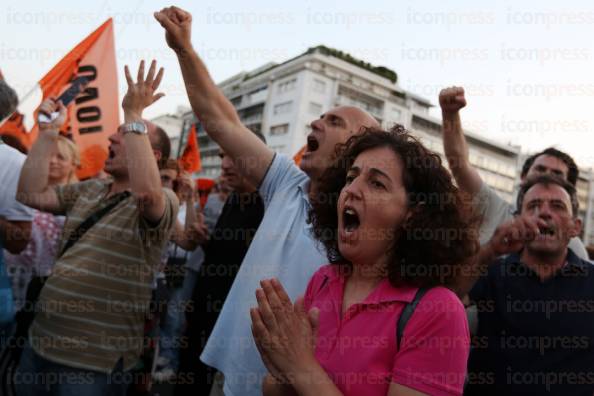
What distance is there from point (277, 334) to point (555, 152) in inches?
126

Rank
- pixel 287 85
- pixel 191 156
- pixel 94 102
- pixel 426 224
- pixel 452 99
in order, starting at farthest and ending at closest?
pixel 287 85
pixel 191 156
pixel 94 102
pixel 452 99
pixel 426 224

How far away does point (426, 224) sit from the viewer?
155 cm

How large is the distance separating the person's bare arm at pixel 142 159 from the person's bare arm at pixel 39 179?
27.0 inches

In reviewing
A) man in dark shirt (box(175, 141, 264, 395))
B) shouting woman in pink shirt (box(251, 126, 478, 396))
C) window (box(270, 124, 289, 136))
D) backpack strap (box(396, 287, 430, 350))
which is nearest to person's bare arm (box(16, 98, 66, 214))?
man in dark shirt (box(175, 141, 264, 395))

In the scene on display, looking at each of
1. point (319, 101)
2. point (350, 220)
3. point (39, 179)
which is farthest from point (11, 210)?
point (319, 101)

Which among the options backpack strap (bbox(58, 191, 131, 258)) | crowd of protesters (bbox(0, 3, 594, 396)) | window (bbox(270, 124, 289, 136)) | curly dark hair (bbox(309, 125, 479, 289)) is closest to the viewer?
crowd of protesters (bbox(0, 3, 594, 396))

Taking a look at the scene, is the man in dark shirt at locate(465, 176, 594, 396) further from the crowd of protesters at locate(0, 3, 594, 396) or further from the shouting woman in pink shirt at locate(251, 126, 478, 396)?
the shouting woman in pink shirt at locate(251, 126, 478, 396)

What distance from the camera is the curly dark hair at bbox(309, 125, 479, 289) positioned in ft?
4.91

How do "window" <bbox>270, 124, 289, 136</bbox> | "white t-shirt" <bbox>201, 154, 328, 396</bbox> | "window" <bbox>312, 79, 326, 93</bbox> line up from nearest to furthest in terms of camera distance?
1. "white t-shirt" <bbox>201, 154, 328, 396</bbox>
2. "window" <bbox>312, 79, 326, 93</bbox>
3. "window" <bbox>270, 124, 289, 136</bbox>

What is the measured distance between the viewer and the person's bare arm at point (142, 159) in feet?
7.55

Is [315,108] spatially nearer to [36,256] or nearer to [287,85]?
[287,85]

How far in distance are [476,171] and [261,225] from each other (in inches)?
71.9

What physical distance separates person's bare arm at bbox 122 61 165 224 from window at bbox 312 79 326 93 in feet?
162

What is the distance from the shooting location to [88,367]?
225 cm
